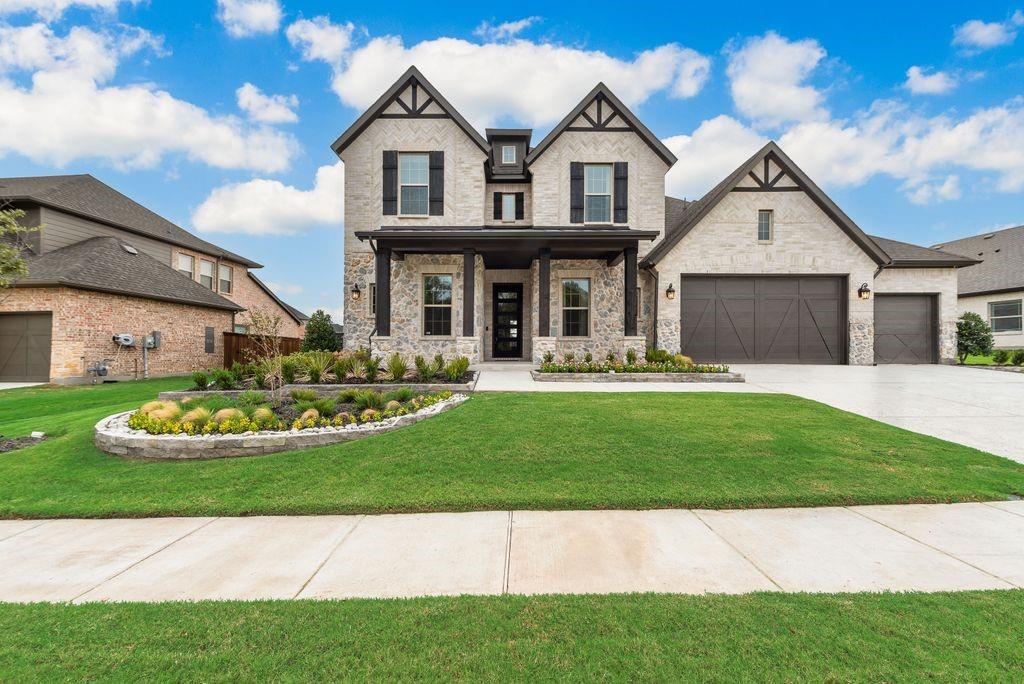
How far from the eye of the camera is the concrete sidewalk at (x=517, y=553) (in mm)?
2580

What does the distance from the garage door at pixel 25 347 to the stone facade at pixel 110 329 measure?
0.35 meters

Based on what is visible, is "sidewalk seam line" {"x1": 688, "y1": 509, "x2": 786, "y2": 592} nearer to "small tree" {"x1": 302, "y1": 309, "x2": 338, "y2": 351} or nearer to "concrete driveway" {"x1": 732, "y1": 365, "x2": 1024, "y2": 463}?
"concrete driveway" {"x1": 732, "y1": 365, "x2": 1024, "y2": 463}

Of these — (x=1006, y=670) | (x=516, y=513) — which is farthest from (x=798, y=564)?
→ (x=516, y=513)

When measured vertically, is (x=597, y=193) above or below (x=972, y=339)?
above

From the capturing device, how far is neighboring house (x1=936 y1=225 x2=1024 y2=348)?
768 inches

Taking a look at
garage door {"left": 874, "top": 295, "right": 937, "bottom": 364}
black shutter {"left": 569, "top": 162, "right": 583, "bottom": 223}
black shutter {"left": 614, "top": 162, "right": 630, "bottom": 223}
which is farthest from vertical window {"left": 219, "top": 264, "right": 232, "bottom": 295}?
garage door {"left": 874, "top": 295, "right": 937, "bottom": 364}

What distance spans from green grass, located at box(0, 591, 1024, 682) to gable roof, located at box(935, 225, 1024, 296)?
25900 millimetres

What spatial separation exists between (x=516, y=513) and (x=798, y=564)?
2.11 meters

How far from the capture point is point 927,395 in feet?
27.5

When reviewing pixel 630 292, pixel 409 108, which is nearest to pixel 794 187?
pixel 630 292

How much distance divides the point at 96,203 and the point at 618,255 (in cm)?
2092

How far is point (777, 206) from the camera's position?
14.2m

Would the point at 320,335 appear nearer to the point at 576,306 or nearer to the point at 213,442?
the point at 576,306

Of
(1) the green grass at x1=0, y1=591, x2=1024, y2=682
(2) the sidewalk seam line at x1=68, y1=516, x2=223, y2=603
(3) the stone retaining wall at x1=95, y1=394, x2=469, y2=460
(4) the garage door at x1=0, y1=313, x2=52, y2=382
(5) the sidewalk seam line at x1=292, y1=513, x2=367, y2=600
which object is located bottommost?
(2) the sidewalk seam line at x1=68, y1=516, x2=223, y2=603
